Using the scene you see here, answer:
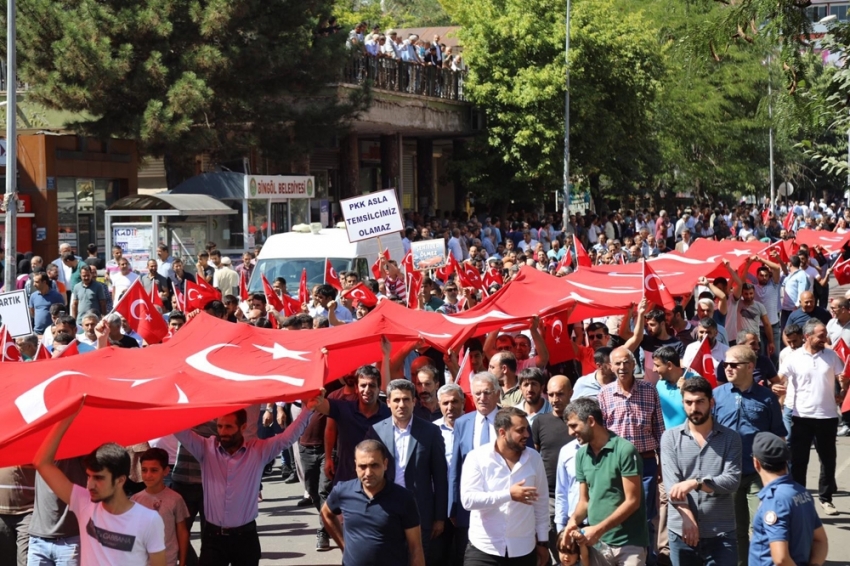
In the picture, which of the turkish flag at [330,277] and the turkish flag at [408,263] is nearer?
the turkish flag at [330,277]

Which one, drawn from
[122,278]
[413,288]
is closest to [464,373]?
[413,288]

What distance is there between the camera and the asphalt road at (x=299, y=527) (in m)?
9.65

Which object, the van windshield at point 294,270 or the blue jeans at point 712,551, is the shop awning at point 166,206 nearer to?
the van windshield at point 294,270

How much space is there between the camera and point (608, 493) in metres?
7.14

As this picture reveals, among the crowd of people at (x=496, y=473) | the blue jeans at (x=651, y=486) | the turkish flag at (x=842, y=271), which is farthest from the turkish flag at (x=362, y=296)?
the turkish flag at (x=842, y=271)

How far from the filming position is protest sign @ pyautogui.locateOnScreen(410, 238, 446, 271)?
1972cm

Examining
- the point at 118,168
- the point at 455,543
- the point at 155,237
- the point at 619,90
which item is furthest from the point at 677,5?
the point at 455,543

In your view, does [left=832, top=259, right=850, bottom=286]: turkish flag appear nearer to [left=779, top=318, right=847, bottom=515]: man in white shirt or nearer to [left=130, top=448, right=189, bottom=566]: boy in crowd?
[left=779, top=318, right=847, bottom=515]: man in white shirt

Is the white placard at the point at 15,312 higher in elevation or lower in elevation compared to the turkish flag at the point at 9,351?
higher

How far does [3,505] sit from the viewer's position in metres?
7.71

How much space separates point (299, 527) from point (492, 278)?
851cm

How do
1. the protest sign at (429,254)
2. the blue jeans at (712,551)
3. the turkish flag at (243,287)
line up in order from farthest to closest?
the protest sign at (429,254), the turkish flag at (243,287), the blue jeans at (712,551)

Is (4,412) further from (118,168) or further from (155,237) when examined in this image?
(118,168)

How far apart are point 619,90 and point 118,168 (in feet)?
58.8
